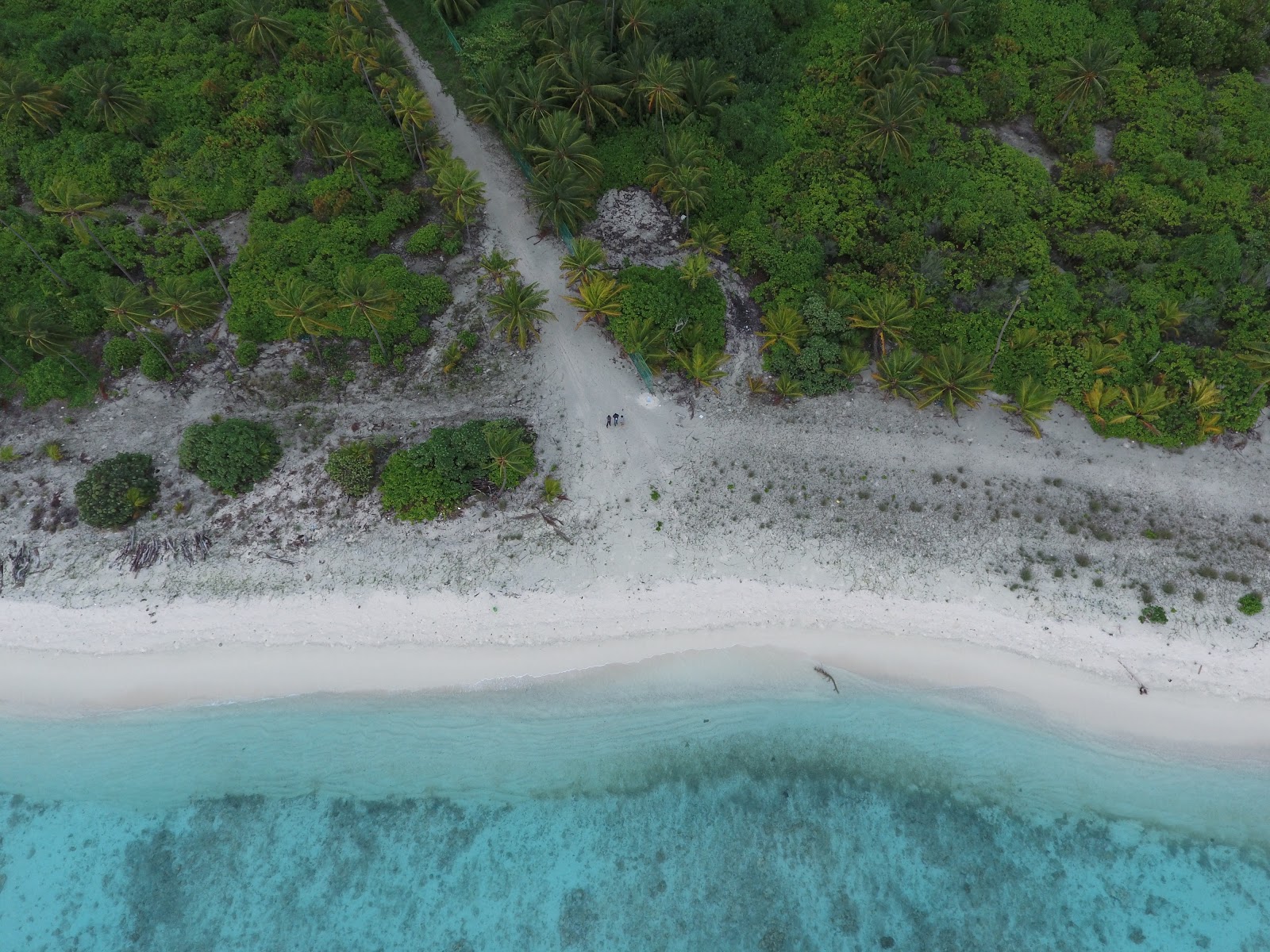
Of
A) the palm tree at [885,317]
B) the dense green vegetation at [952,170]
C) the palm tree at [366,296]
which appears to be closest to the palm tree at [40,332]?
the palm tree at [366,296]

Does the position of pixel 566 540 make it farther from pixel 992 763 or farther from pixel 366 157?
pixel 366 157

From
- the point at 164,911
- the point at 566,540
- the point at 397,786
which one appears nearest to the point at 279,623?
the point at 397,786

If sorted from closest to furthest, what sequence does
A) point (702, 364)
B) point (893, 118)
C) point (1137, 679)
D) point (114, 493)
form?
1. point (1137, 679)
2. point (114, 493)
3. point (702, 364)
4. point (893, 118)

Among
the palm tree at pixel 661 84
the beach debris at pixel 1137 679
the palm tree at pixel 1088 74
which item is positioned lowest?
the beach debris at pixel 1137 679

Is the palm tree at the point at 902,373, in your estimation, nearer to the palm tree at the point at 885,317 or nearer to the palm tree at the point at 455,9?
the palm tree at the point at 885,317

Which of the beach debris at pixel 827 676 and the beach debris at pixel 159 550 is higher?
the beach debris at pixel 159 550

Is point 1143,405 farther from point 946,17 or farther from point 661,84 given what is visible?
point 661,84

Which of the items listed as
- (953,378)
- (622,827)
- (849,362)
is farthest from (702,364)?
(622,827)
